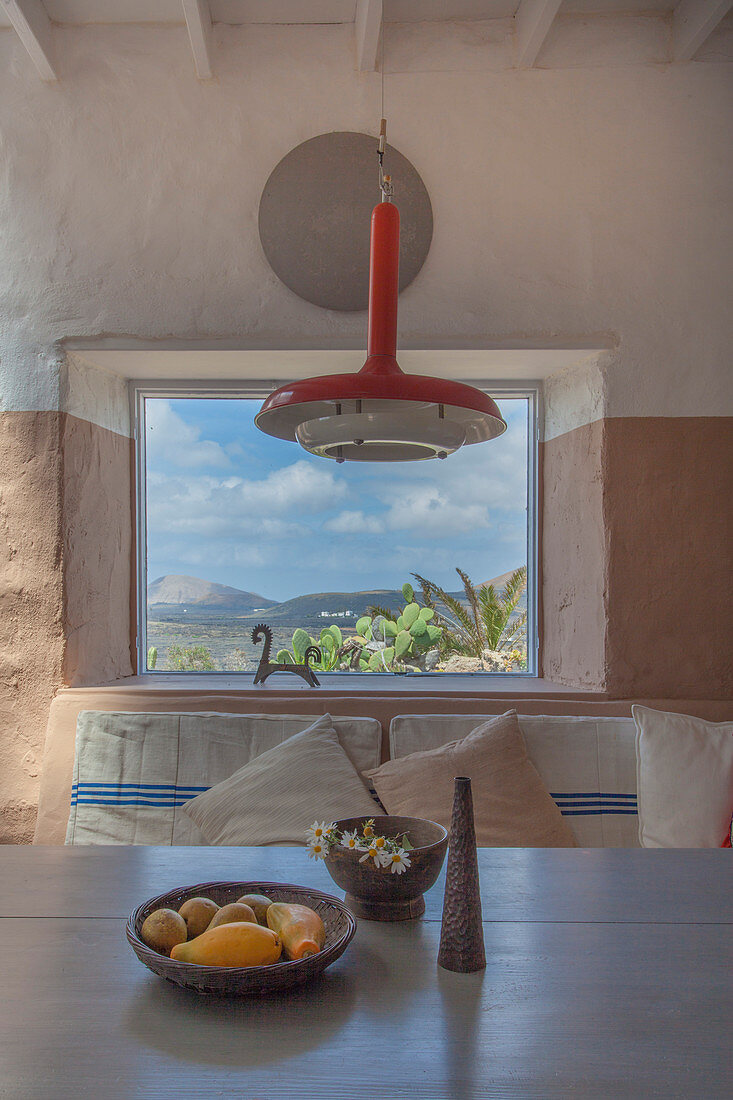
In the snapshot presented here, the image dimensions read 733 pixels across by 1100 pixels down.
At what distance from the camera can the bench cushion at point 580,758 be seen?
222 cm

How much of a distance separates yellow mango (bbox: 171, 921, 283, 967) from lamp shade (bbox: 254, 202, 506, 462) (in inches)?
27.7

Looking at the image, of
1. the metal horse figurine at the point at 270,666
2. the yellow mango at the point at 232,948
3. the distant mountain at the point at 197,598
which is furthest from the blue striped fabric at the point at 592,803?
the yellow mango at the point at 232,948

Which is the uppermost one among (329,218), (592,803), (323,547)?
(329,218)

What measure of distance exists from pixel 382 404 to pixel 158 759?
153cm

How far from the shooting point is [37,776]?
248cm

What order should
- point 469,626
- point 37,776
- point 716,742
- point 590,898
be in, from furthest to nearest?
point 469,626, point 37,776, point 716,742, point 590,898

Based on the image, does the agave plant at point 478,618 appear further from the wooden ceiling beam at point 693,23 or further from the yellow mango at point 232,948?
the yellow mango at point 232,948

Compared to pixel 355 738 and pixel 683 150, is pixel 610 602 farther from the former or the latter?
pixel 683 150

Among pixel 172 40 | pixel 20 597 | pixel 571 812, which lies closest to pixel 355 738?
pixel 571 812

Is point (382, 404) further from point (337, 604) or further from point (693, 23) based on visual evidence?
point (693, 23)

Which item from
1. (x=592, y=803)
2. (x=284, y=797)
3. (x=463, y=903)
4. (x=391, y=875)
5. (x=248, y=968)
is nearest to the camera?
(x=248, y=968)

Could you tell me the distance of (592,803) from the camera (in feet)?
7.39

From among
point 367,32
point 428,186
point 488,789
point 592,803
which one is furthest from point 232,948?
point 367,32

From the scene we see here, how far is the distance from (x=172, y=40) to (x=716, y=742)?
2.72 m
